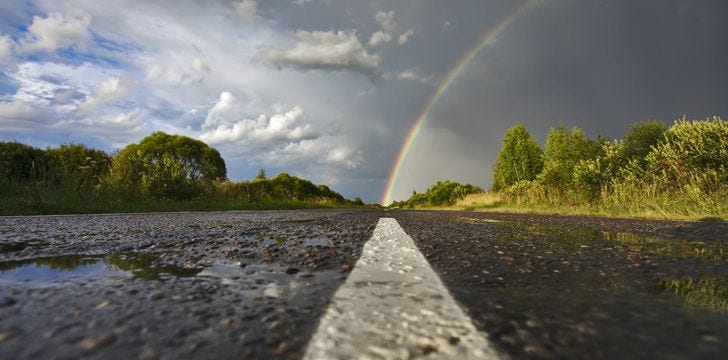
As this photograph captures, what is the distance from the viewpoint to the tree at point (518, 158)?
148 ft

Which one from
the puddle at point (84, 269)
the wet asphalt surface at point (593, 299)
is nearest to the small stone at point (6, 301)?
the puddle at point (84, 269)

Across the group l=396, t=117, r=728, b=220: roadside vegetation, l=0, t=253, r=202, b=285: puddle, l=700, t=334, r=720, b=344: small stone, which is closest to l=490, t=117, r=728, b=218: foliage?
l=396, t=117, r=728, b=220: roadside vegetation

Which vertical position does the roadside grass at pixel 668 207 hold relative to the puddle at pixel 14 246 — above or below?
above

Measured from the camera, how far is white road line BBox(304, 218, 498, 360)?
105cm

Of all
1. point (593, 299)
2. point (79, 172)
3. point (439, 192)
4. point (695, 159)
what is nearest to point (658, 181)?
point (695, 159)

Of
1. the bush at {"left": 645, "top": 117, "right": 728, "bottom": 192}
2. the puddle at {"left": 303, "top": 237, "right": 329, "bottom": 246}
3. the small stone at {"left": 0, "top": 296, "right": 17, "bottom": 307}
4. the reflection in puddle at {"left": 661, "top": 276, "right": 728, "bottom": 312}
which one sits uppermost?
the bush at {"left": 645, "top": 117, "right": 728, "bottom": 192}

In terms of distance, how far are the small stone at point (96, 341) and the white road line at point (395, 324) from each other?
1.87 feet

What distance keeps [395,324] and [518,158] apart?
4836cm

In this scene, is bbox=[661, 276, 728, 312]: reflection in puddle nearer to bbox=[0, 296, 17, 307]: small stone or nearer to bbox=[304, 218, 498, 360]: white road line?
bbox=[304, 218, 498, 360]: white road line

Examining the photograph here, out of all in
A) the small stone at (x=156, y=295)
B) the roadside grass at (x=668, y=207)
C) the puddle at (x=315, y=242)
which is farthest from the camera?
the roadside grass at (x=668, y=207)

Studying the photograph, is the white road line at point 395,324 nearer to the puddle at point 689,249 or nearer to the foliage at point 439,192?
the puddle at point 689,249

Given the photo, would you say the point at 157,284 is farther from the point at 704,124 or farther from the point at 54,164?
the point at 704,124

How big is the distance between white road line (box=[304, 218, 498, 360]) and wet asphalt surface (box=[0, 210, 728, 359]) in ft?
0.22

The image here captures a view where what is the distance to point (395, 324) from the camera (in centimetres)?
127
